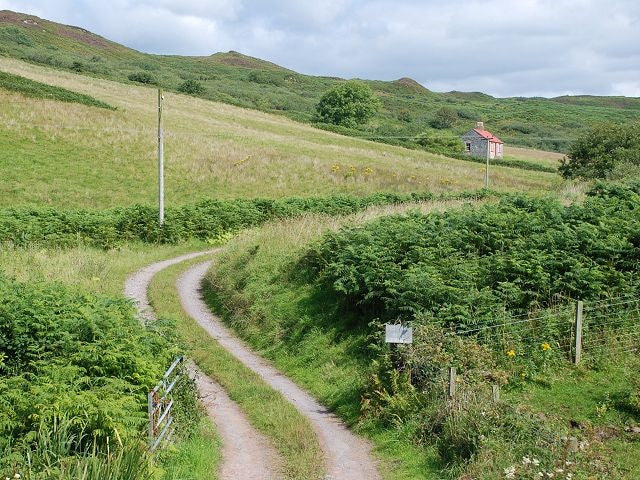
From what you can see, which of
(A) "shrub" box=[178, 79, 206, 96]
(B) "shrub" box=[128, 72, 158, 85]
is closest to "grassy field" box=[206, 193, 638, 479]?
(A) "shrub" box=[178, 79, 206, 96]

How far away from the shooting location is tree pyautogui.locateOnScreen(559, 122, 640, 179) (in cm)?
5466

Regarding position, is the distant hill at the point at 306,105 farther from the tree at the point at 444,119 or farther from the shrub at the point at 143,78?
the tree at the point at 444,119

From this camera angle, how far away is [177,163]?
5425 centimetres

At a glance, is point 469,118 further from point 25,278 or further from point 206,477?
point 206,477

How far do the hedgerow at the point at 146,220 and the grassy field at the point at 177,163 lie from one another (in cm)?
755

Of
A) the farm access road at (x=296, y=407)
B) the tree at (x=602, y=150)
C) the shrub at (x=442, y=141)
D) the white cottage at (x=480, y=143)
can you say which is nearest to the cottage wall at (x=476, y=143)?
the white cottage at (x=480, y=143)

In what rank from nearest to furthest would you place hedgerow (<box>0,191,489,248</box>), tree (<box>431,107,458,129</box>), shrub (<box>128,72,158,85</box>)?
hedgerow (<box>0,191,489,248</box>)
shrub (<box>128,72,158,85</box>)
tree (<box>431,107,458,129</box>)

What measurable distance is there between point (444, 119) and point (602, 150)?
8864 cm

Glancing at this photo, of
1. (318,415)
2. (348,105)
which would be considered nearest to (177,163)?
(318,415)

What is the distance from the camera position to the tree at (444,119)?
14350cm

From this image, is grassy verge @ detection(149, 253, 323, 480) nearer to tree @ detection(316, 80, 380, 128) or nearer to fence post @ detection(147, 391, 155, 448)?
fence post @ detection(147, 391, 155, 448)

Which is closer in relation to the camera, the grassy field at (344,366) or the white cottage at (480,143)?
the grassy field at (344,366)

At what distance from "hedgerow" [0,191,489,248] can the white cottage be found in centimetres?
5355

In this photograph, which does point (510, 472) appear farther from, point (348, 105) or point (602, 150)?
point (348, 105)
